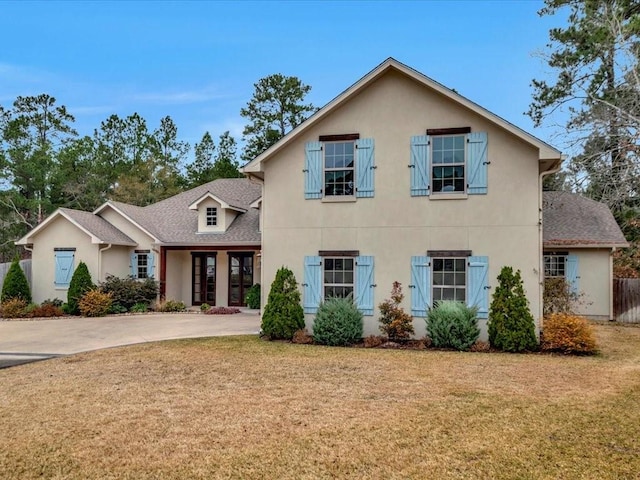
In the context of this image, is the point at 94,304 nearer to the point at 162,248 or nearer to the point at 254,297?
the point at 162,248

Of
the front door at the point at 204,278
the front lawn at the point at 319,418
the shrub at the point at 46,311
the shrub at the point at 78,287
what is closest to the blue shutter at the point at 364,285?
the front lawn at the point at 319,418

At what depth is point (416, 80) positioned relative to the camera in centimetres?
1260

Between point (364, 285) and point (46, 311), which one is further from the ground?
point (364, 285)

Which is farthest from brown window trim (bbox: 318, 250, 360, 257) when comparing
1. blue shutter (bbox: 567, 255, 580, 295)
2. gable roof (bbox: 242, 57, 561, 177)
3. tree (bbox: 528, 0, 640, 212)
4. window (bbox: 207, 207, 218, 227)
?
blue shutter (bbox: 567, 255, 580, 295)

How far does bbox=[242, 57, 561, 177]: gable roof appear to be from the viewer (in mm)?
11578

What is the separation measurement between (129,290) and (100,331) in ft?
17.5

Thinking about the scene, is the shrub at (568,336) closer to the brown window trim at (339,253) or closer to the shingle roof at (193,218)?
the brown window trim at (339,253)

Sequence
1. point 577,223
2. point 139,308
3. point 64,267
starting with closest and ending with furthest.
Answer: point 577,223 → point 139,308 → point 64,267

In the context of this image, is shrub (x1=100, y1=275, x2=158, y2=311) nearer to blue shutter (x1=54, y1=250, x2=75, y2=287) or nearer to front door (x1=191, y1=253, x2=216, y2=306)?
blue shutter (x1=54, y1=250, x2=75, y2=287)

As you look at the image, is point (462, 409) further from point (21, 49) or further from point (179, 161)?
point (179, 161)

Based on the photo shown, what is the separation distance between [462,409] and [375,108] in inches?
352

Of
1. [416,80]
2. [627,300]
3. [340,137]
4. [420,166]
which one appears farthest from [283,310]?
[627,300]

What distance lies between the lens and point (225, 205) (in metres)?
20.9

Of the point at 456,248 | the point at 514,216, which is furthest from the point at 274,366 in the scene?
the point at 514,216
